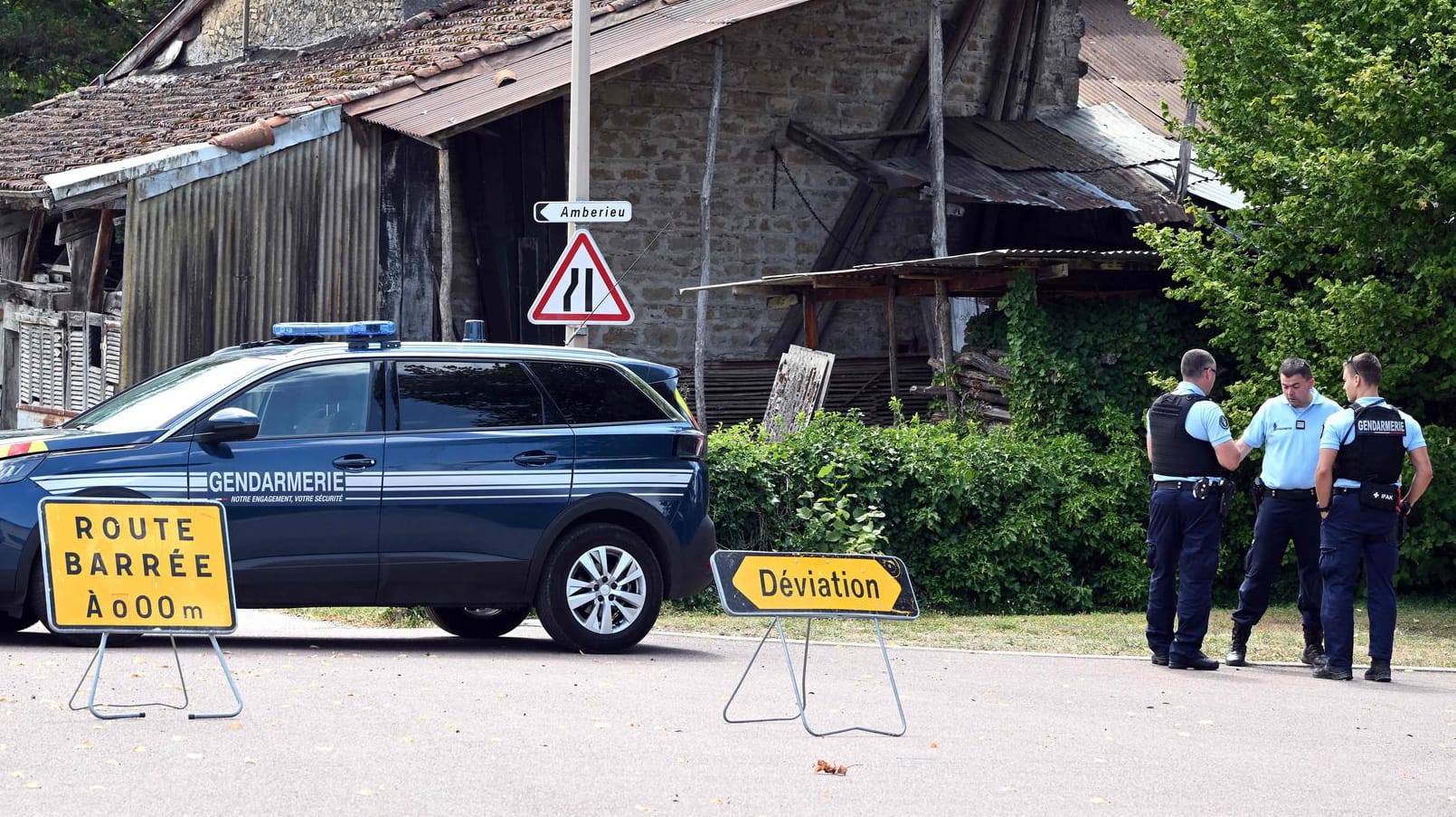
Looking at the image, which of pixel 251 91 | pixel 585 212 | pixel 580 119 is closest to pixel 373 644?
pixel 585 212

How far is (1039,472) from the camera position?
48.2 feet

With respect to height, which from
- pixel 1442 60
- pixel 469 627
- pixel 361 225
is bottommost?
pixel 469 627

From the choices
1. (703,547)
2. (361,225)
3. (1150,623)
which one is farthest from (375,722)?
(361,225)

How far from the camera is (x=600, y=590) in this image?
10.4 metres

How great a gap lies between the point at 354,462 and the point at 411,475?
311mm

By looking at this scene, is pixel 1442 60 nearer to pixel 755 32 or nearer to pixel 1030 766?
pixel 1030 766

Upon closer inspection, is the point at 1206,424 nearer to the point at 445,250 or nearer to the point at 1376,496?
the point at 1376,496

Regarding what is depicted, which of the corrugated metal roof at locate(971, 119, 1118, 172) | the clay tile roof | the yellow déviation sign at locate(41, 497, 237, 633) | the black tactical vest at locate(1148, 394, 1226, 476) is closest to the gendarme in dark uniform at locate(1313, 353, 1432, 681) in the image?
the black tactical vest at locate(1148, 394, 1226, 476)

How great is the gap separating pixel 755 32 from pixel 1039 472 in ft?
28.1

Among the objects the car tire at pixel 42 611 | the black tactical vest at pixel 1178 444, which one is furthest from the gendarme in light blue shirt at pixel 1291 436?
the car tire at pixel 42 611

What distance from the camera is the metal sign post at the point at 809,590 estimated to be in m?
7.91

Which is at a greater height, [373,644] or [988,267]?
[988,267]

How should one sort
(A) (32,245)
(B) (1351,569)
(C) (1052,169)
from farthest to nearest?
(C) (1052,169)
(A) (32,245)
(B) (1351,569)

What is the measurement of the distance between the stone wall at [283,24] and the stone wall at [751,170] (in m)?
5.98
